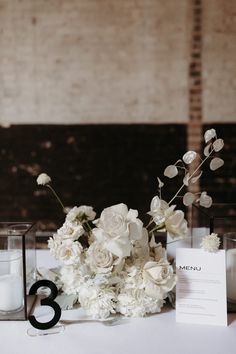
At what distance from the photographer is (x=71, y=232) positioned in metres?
1.17

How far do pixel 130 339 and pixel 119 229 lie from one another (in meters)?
0.29

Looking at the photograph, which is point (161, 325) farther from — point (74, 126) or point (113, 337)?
point (74, 126)

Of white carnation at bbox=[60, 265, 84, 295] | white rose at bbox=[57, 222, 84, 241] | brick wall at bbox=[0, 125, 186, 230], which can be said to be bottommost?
white carnation at bbox=[60, 265, 84, 295]

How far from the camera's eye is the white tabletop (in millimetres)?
982

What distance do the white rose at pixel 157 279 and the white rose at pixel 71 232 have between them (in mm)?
215

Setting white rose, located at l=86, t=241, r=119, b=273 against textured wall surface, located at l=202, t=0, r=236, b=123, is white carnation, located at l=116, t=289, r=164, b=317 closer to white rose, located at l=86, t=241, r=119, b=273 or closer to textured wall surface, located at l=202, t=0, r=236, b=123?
white rose, located at l=86, t=241, r=119, b=273

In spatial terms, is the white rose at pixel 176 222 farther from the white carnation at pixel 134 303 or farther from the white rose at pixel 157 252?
the white carnation at pixel 134 303

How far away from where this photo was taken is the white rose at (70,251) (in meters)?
1.14

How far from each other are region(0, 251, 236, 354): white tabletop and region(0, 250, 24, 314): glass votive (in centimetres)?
5

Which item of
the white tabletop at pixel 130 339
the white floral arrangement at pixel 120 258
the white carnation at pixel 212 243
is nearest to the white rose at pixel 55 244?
the white floral arrangement at pixel 120 258

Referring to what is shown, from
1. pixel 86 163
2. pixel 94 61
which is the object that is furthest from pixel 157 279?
pixel 94 61

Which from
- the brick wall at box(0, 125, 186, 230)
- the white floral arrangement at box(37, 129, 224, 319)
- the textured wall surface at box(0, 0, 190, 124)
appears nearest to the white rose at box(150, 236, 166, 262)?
the white floral arrangement at box(37, 129, 224, 319)

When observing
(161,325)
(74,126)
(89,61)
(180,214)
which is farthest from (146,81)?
(161,325)

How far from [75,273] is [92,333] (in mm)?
185
